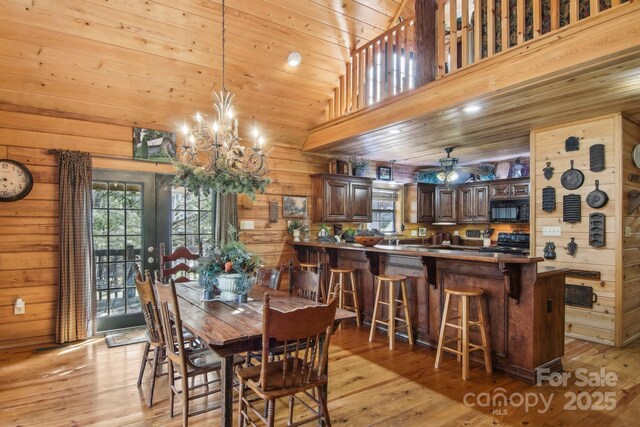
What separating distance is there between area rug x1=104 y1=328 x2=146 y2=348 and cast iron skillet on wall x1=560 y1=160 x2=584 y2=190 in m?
5.29

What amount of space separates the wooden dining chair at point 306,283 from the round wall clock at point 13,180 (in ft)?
10.6

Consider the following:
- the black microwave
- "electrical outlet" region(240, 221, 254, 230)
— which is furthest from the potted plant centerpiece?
the black microwave

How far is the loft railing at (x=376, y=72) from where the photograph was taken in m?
4.36

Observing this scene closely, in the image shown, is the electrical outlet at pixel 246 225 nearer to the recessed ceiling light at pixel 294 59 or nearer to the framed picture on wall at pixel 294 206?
the framed picture on wall at pixel 294 206

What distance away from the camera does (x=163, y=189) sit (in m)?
4.92

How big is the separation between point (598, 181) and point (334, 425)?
3937 millimetres

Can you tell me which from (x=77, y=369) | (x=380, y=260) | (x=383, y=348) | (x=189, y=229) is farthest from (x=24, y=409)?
(x=380, y=260)

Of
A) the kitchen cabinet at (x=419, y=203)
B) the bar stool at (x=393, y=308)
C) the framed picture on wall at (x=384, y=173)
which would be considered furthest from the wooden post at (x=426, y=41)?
the kitchen cabinet at (x=419, y=203)

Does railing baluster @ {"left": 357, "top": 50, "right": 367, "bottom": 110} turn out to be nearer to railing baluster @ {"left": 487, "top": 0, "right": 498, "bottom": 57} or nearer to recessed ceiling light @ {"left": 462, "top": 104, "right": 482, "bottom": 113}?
recessed ceiling light @ {"left": 462, "top": 104, "right": 482, "bottom": 113}

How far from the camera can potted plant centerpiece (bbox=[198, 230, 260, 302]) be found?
285 cm

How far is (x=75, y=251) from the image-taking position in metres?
4.25

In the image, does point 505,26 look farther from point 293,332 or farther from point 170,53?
point 170,53

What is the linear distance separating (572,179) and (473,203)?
308 cm

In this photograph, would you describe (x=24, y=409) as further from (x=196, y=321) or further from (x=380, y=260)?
(x=380, y=260)
